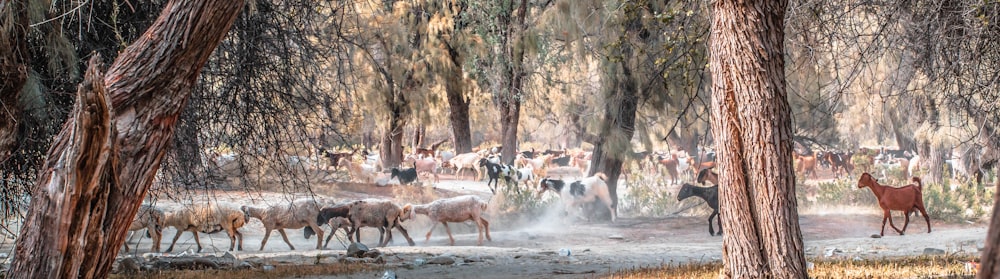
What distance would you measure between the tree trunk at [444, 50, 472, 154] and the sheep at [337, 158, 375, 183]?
2.55 metres

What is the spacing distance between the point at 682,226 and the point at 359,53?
8033mm

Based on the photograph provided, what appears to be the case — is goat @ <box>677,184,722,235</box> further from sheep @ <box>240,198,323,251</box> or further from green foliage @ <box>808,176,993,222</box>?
sheep @ <box>240,198,323,251</box>

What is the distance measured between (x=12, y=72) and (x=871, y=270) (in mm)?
7297

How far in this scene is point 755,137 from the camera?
288 inches

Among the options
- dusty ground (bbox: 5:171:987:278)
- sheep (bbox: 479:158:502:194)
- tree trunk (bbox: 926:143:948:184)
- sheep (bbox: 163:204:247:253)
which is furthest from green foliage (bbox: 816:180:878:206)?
sheep (bbox: 163:204:247:253)

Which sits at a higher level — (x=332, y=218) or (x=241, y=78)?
(x=241, y=78)

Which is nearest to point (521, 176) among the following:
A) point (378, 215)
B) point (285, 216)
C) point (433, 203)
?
point (433, 203)

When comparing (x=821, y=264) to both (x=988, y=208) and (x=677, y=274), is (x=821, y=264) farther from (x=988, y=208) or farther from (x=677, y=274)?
(x=988, y=208)

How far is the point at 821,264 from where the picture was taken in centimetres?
1032

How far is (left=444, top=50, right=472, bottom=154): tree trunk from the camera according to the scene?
23.6m

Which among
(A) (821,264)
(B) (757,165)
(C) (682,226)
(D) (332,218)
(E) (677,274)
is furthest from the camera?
(C) (682,226)

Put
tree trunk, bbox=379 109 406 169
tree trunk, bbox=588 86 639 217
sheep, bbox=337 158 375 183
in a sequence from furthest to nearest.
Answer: tree trunk, bbox=379 109 406 169
sheep, bbox=337 158 375 183
tree trunk, bbox=588 86 639 217

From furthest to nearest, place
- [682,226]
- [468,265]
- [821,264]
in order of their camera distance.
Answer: [682,226], [468,265], [821,264]

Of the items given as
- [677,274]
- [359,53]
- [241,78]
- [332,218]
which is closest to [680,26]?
[677,274]
